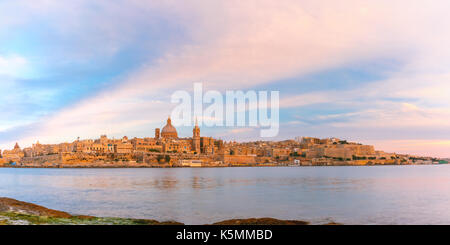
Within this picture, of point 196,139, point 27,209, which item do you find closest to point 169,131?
point 196,139

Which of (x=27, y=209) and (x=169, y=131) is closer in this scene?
(x=27, y=209)

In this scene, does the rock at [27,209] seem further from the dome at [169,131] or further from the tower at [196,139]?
the dome at [169,131]

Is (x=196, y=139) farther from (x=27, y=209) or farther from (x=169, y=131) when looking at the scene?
(x=27, y=209)

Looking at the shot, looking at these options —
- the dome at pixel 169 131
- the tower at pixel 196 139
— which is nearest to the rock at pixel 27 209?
the tower at pixel 196 139

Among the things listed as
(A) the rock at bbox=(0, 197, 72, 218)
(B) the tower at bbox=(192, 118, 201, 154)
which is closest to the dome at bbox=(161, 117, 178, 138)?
(B) the tower at bbox=(192, 118, 201, 154)

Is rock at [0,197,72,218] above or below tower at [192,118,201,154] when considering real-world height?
below

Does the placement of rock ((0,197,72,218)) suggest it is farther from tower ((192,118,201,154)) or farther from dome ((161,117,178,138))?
dome ((161,117,178,138))

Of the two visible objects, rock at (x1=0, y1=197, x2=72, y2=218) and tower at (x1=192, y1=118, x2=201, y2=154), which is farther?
tower at (x1=192, y1=118, x2=201, y2=154)

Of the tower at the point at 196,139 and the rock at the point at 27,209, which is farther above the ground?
the tower at the point at 196,139

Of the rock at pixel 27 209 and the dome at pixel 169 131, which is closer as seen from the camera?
the rock at pixel 27 209

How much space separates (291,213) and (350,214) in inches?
76.6
